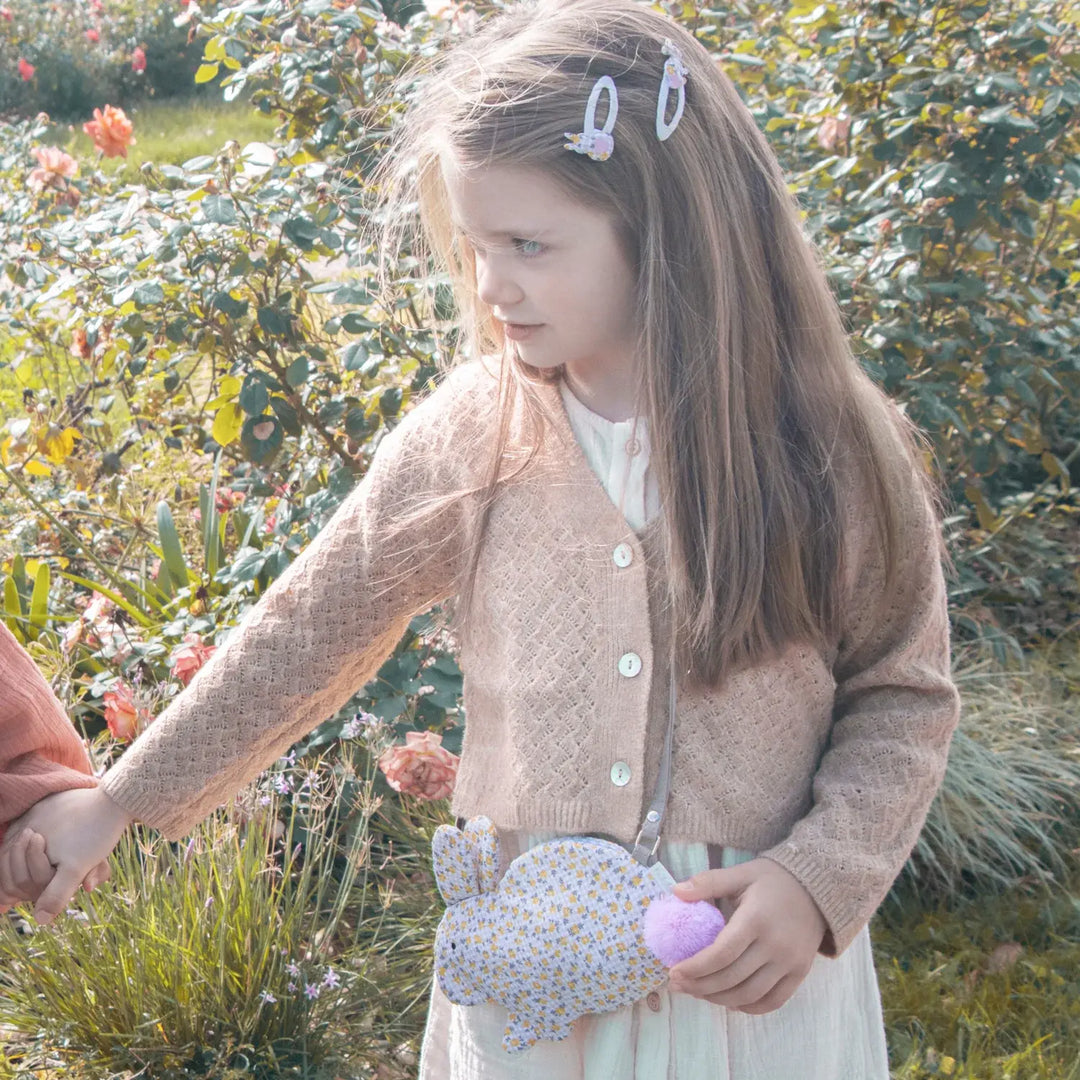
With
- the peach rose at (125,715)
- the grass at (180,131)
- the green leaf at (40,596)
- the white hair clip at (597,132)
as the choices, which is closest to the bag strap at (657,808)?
the white hair clip at (597,132)

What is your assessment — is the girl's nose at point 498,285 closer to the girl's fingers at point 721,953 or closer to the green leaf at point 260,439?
the girl's fingers at point 721,953

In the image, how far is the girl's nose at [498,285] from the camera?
4.23 ft

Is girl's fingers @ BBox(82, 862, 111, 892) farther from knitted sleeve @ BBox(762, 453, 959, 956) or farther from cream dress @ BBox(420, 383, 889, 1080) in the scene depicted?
knitted sleeve @ BBox(762, 453, 959, 956)

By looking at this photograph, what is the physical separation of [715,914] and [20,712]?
0.84 metres

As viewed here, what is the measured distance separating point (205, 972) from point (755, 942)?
1.19m

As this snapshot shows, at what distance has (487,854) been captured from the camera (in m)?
1.40

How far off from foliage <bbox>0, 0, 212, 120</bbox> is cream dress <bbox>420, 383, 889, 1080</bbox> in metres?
11.6

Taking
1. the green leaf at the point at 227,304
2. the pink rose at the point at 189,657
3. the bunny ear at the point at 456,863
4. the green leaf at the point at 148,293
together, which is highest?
the green leaf at the point at 148,293

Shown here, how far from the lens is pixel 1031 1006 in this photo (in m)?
2.54

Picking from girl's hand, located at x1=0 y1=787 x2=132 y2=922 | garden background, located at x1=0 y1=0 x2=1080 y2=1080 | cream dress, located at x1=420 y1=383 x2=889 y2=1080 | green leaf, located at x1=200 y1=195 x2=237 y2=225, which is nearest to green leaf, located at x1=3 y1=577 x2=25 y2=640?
garden background, located at x1=0 y1=0 x2=1080 y2=1080

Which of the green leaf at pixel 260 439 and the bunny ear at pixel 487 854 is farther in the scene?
the green leaf at pixel 260 439

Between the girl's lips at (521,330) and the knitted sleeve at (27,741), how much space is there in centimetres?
71

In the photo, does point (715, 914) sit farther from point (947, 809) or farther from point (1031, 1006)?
point (947, 809)

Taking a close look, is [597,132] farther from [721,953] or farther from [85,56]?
[85,56]
